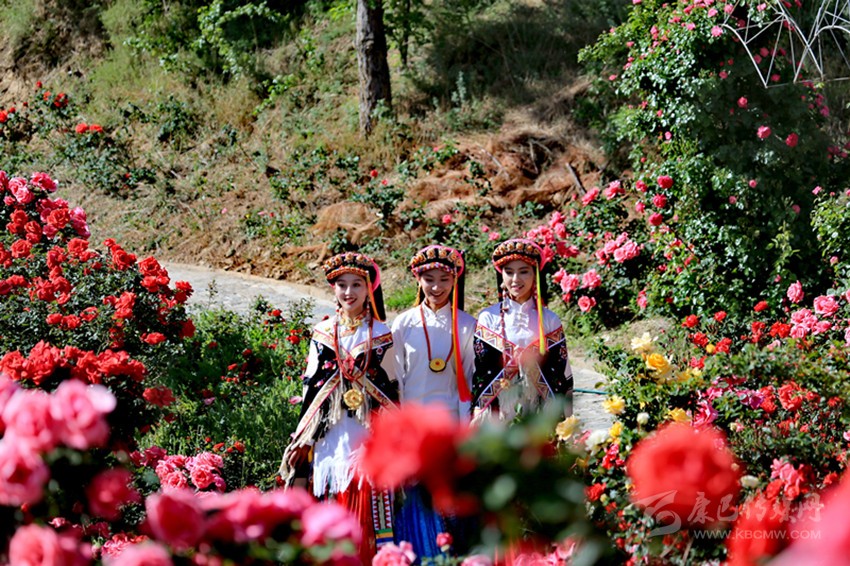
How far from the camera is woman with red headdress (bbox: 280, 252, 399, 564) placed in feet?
13.5

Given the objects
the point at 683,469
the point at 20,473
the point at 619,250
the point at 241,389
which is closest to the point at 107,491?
the point at 20,473

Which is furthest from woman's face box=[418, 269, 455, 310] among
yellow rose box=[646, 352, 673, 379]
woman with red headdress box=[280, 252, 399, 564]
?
yellow rose box=[646, 352, 673, 379]

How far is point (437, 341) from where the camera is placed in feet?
14.5

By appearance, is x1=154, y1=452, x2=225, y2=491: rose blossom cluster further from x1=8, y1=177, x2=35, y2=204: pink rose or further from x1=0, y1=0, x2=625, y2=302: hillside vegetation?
x1=0, y1=0, x2=625, y2=302: hillside vegetation

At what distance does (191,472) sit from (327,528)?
2709 millimetres

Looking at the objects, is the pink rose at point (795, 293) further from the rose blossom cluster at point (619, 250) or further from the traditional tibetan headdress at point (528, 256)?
the traditional tibetan headdress at point (528, 256)

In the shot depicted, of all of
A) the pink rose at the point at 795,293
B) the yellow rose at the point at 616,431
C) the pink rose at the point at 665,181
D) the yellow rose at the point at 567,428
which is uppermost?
the yellow rose at the point at 567,428

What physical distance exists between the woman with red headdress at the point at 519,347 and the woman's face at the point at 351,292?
565 mm

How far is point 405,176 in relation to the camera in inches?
412

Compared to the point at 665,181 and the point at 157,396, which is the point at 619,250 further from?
the point at 157,396

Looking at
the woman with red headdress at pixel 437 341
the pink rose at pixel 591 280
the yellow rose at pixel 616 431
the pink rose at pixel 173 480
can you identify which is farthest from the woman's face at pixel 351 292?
the pink rose at pixel 591 280

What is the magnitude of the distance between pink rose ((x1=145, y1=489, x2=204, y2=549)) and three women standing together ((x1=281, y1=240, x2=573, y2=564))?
93.9 inches

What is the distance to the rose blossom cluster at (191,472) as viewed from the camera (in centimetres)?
412

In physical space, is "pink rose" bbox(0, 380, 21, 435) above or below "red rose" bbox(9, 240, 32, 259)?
above
